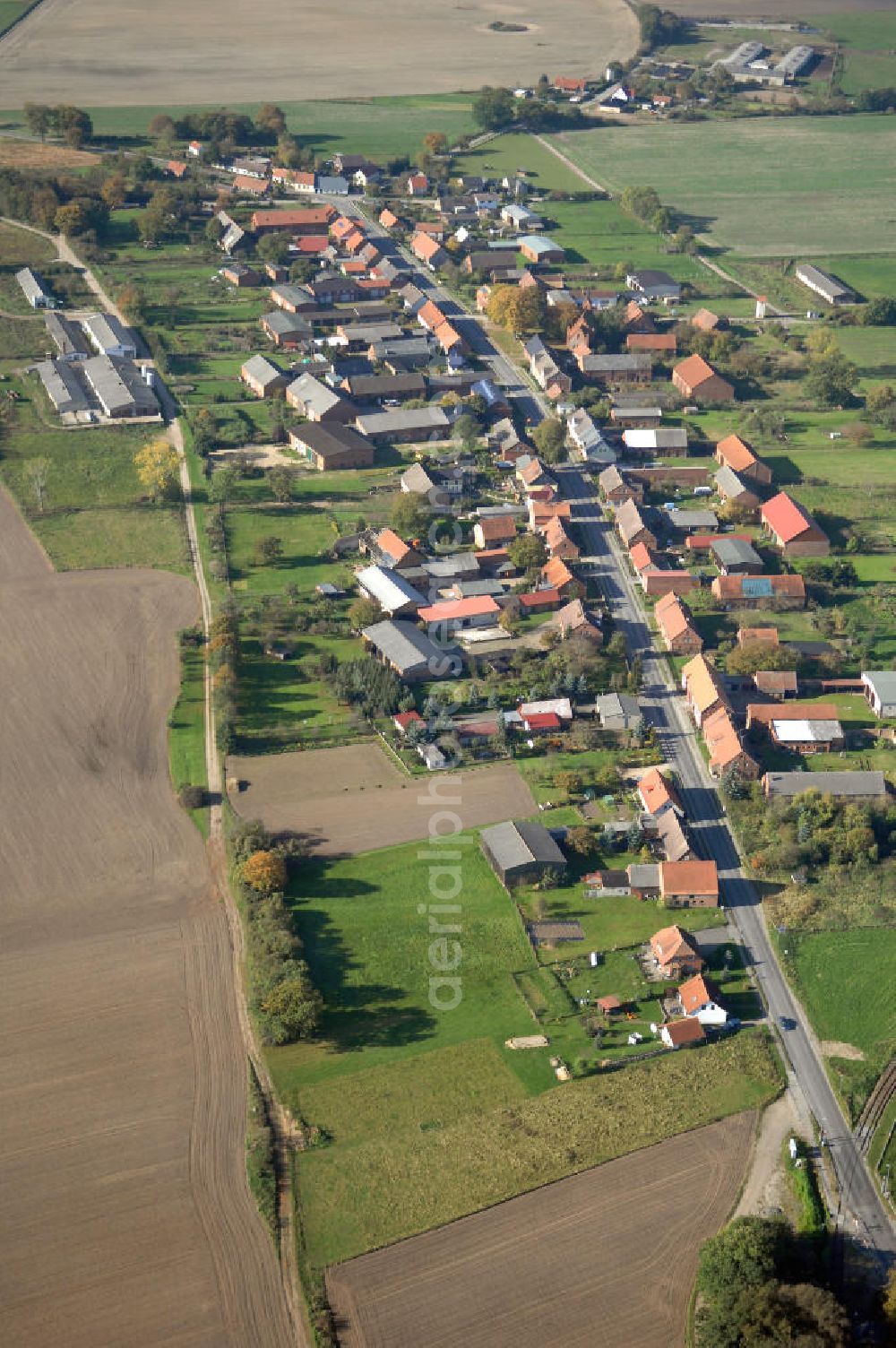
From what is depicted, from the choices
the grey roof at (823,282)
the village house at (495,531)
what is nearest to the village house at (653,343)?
the grey roof at (823,282)

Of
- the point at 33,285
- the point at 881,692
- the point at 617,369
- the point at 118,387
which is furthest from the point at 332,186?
the point at 881,692

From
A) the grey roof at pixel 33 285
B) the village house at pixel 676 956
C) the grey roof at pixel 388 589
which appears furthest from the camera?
the grey roof at pixel 33 285

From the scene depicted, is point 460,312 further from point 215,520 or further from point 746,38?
point 746,38

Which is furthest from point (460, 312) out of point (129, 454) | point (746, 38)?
point (746, 38)

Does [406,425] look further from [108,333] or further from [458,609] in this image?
[108,333]

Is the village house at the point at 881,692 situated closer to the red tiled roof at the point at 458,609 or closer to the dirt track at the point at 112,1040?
the red tiled roof at the point at 458,609
